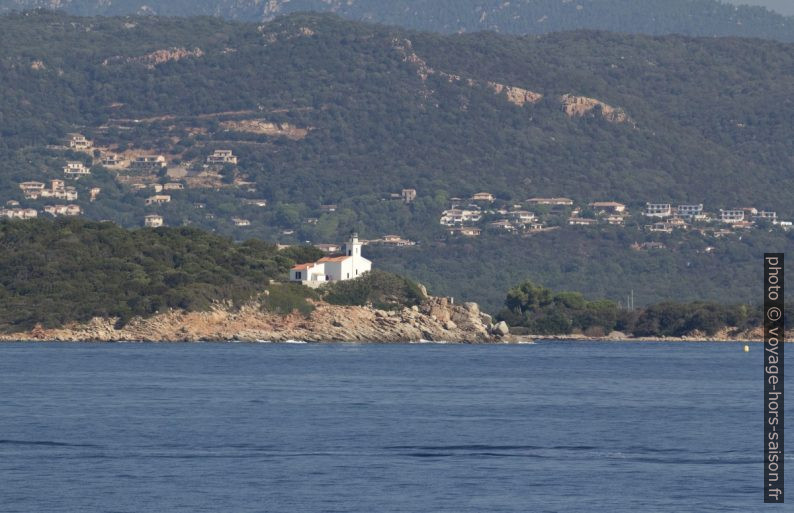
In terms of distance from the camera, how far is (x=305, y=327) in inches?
5197

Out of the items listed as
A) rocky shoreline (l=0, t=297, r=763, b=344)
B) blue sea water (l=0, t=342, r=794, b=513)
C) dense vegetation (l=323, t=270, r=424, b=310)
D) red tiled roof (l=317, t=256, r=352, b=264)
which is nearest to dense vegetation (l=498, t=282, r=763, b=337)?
rocky shoreline (l=0, t=297, r=763, b=344)

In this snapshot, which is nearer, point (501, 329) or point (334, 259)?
point (334, 259)

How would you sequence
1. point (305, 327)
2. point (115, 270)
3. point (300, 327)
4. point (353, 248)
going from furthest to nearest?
point (353, 248) < point (115, 270) < point (305, 327) < point (300, 327)

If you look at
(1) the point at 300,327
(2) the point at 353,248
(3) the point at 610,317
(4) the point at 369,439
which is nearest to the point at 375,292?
(2) the point at 353,248

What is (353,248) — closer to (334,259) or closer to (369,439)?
(334,259)

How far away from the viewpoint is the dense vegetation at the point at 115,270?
12575 cm

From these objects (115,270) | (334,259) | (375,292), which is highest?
(334,259)

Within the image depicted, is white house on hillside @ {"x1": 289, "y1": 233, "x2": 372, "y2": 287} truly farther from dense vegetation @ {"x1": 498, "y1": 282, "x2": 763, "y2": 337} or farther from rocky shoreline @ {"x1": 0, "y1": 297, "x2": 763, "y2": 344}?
dense vegetation @ {"x1": 498, "y1": 282, "x2": 763, "y2": 337}

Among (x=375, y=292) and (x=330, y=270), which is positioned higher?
(x=330, y=270)

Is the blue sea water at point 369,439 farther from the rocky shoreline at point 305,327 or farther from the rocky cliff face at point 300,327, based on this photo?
the rocky shoreline at point 305,327

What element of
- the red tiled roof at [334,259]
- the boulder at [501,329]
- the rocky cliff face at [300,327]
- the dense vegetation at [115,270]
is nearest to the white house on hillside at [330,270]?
the red tiled roof at [334,259]

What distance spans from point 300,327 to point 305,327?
43 centimetres

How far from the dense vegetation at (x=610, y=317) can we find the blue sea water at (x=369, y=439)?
A: 70.4 m

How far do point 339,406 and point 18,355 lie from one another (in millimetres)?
38715
